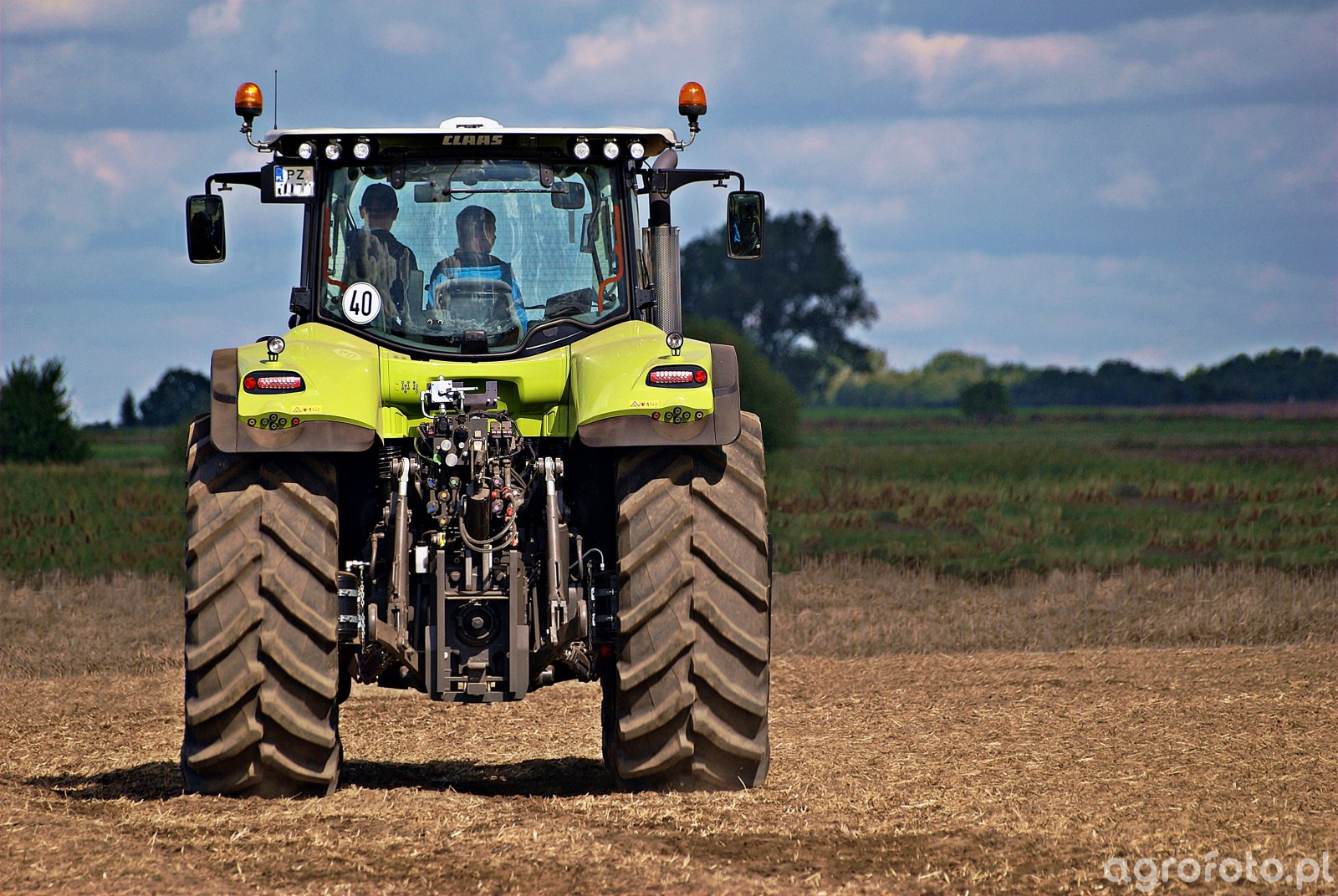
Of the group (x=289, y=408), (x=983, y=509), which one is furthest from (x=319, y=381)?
(x=983, y=509)

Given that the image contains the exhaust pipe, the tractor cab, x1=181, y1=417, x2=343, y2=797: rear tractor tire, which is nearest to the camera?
x1=181, y1=417, x2=343, y2=797: rear tractor tire

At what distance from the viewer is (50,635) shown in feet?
47.9

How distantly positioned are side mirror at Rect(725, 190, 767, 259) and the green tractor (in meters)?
0.95

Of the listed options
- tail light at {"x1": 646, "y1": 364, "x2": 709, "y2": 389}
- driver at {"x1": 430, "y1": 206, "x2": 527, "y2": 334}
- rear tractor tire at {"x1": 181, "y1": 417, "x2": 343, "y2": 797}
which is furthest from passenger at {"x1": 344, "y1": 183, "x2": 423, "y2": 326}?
tail light at {"x1": 646, "y1": 364, "x2": 709, "y2": 389}

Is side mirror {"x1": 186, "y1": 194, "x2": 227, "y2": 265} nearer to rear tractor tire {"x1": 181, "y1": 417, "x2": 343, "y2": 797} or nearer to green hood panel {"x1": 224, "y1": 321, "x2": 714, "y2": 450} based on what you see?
green hood panel {"x1": 224, "y1": 321, "x2": 714, "y2": 450}

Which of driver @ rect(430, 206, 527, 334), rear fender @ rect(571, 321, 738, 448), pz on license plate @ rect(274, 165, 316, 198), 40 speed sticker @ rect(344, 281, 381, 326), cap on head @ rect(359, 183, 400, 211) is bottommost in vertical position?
rear fender @ rect(571, 321, 738, 448)

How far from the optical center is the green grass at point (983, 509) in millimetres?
20984

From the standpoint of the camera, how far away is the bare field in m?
6.08

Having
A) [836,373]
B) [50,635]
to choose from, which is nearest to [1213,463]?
[50,635]

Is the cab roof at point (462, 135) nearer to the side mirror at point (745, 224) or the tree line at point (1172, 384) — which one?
the side mirror at point (745, 224)

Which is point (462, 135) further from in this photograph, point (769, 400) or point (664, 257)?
point (769, 400)

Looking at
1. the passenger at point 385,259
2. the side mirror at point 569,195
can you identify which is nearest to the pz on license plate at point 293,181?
the passenger at point 385,259

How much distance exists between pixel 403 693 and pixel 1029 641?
5.44 m

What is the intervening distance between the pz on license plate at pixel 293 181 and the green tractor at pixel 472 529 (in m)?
0.48
